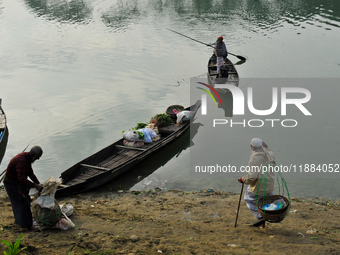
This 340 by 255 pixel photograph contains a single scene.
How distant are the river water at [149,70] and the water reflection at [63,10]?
0.10 metres

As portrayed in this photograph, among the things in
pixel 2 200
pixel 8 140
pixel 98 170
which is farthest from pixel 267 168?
pixel 8 140

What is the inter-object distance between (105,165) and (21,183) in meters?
4.29

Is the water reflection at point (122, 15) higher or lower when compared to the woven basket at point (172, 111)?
higher

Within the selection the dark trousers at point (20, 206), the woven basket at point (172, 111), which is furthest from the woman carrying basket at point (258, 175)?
the woven basket at point (172, 111)

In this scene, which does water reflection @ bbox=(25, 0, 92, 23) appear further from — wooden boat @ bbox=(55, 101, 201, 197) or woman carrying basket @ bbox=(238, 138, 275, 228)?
woman carrying basket @ bbox=(238, 138, 275, 228)

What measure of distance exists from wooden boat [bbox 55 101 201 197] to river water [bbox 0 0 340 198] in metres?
0.50

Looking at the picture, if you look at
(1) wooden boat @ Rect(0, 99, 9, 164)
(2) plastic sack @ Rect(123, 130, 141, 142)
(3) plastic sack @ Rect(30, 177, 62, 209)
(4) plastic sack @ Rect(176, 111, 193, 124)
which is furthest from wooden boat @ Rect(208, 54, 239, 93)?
(3) plastic sack @ Rect(30, 177, 62, 209)

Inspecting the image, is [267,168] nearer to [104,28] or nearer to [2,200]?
[2,200]

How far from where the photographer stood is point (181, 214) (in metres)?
7.99

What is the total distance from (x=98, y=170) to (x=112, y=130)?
3.54 m

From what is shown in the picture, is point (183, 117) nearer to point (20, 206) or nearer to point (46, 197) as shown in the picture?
point (46, 197)

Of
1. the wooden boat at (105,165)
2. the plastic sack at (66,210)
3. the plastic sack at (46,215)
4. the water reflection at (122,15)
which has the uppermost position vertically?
the water reflection at (122,15)

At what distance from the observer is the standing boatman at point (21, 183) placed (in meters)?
6.20

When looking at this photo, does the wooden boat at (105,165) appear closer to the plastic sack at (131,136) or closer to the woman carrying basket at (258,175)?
the plastic sack at (131,136)
